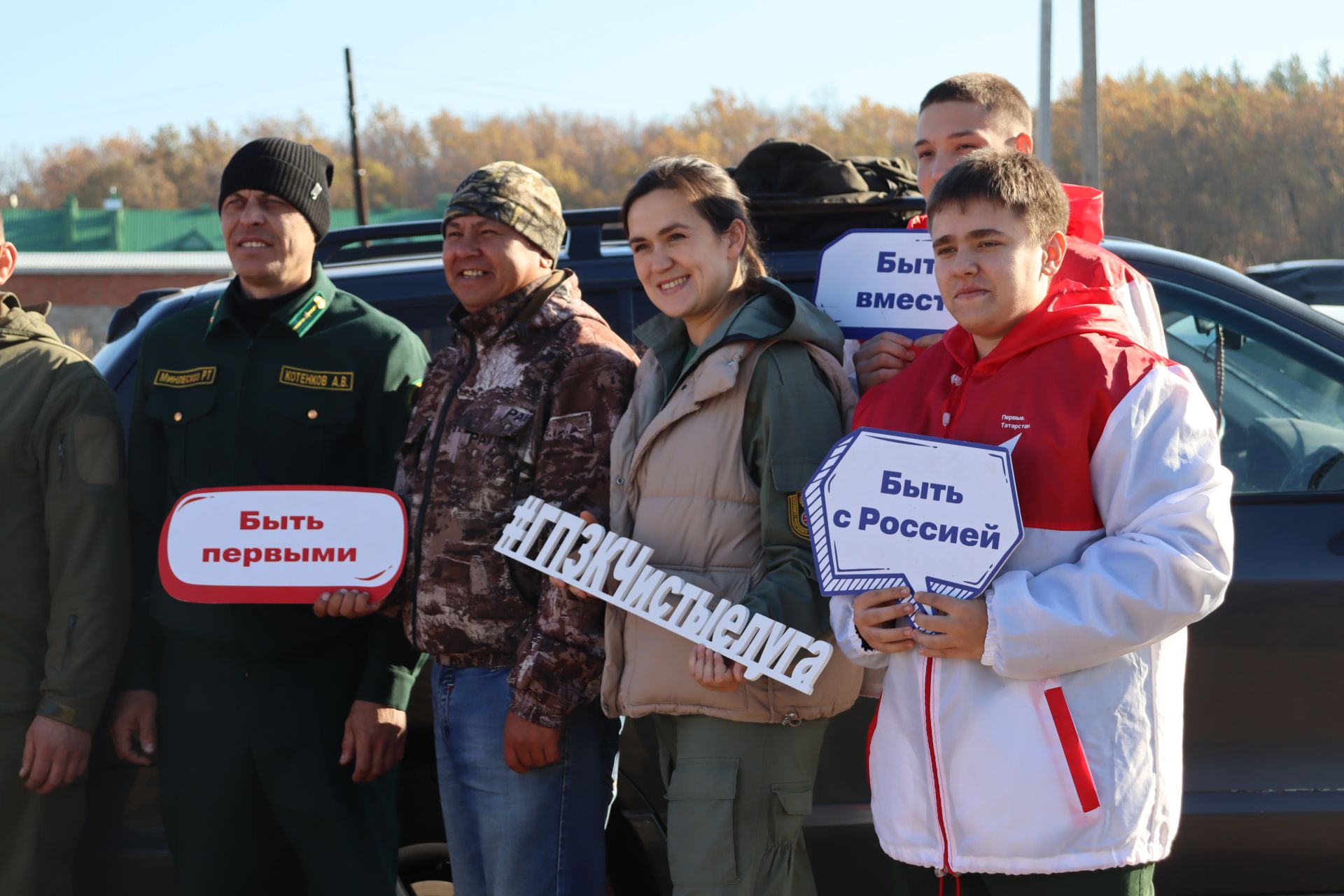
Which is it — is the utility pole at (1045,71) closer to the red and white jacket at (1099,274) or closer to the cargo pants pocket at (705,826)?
the red and white jacket at (1099,274)

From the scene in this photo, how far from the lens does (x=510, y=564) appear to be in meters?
2.42

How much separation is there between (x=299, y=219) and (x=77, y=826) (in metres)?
1.45

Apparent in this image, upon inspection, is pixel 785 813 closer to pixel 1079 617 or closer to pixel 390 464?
pixel 1079 617

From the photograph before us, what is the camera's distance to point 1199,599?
1745 millimetres

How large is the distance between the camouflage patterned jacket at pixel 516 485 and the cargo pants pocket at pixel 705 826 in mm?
308

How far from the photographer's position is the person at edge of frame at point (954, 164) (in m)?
2.16

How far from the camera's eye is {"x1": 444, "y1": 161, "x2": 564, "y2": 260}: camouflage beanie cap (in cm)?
252

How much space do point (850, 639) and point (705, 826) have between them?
417mm

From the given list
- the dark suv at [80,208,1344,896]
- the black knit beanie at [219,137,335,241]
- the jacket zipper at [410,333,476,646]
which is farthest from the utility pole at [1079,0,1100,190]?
the jacket zipper at [410,333,476,646]

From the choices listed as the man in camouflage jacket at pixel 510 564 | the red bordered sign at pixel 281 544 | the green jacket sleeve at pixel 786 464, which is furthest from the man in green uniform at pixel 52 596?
the green jacket sleeve at pixel 786 464

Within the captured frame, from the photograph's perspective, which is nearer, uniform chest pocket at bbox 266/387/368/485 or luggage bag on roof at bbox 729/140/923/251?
uniform chest pocket at bbox 266/387/368/485

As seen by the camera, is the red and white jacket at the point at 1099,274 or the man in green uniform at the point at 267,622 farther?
the man in green uniform at the point at 267,622

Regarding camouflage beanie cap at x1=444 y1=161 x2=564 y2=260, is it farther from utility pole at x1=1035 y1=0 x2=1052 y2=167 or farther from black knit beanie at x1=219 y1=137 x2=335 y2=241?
utility pole at x1=1035 y1=0 x2=1052 y2=167

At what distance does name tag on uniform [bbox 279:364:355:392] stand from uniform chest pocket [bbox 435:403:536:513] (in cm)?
39
